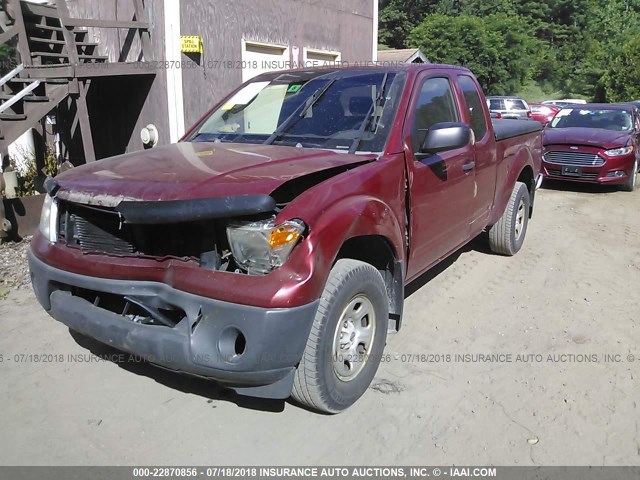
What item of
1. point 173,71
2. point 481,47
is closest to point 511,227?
point 173,71

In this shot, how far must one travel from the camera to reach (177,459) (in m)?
2.89

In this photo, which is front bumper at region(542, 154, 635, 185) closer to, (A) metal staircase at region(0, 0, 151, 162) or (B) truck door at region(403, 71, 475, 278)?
(B) truck door at region(403, 71, 475, 278)

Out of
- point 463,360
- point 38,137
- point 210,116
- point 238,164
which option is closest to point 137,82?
point 38,137

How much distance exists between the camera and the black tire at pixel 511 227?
596 centimetres

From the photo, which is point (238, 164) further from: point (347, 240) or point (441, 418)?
point (441, 418)

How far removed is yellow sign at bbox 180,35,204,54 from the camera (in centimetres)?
802

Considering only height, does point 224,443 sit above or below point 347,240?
below

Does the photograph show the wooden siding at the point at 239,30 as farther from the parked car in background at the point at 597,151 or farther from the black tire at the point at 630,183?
the black tire at the point at 630,183

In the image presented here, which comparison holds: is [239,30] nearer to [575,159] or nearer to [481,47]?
[575,159]

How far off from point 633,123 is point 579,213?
4046 millimetres

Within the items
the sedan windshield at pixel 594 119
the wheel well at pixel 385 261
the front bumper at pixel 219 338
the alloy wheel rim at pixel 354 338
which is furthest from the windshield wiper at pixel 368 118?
the sedan windshield at pixel 594 119

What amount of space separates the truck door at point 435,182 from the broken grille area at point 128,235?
148 centimetres

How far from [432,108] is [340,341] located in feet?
6.67

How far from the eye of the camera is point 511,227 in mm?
6000
